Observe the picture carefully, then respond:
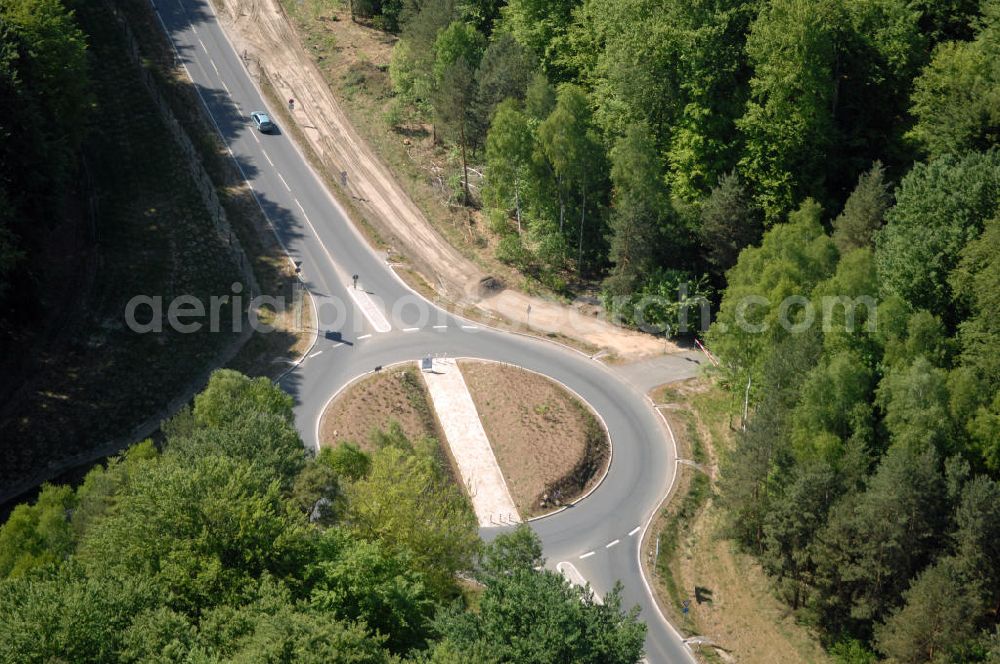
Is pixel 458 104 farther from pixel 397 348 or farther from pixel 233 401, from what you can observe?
pixel 233 401

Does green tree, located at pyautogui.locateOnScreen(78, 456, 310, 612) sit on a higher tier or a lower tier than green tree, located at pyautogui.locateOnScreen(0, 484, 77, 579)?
higher

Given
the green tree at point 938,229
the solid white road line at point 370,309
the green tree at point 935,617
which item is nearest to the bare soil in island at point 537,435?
the solid white road line at point 370,309

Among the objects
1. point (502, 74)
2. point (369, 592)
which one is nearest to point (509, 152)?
point (502, 74)

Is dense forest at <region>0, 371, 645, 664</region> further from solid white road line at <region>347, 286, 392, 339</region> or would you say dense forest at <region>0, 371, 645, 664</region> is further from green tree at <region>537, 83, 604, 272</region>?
green tree at <region>537, 83, 604, 272</region>

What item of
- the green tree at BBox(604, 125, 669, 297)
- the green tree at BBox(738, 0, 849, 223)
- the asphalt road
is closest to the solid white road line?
the asphalt road

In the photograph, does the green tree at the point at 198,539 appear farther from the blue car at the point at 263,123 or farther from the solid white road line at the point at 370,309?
the blue car at the point at 263,123

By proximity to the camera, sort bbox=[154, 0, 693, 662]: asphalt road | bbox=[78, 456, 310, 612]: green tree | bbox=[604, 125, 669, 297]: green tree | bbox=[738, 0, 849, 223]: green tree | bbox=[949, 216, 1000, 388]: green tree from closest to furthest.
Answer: bbox=[78, 456, 310, 612]: green tree → bbox=[949, 216, 1000, 388]: green tree → bbox=[154, 0, 693, 662]: asphalt road → bbox=[738, 0, 849, 223]: green tree → bbox=[604, 125, 669, 297]: green tree
